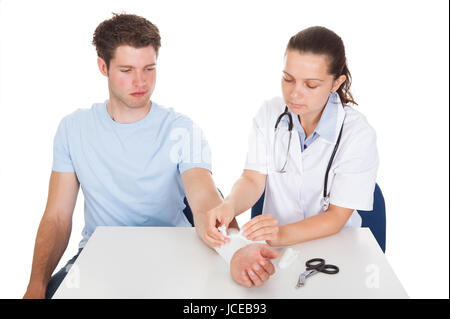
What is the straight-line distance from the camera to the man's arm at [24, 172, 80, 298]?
171cm

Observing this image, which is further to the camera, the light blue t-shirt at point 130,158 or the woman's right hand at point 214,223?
the light blue t-shirt at point 130,158

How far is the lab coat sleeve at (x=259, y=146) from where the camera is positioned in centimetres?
180

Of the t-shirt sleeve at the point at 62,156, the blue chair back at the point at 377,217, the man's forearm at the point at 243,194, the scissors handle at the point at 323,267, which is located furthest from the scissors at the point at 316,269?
the t-shirt sleeve at the point at 62,156

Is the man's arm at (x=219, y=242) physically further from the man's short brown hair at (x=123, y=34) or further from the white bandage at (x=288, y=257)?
the man's short brown hair at (x=123, y=34)

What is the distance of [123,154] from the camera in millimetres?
1821

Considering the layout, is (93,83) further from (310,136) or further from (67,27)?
(310,136)

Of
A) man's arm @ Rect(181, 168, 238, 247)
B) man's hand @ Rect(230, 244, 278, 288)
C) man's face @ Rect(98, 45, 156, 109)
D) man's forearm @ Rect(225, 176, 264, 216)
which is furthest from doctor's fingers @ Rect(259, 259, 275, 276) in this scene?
man's face @ Rect(98, 45, 156, 109)

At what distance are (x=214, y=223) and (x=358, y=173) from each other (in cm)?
52

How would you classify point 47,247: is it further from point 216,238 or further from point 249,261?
point 249,261

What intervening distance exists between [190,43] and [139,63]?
4.49 ft

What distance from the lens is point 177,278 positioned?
129cm

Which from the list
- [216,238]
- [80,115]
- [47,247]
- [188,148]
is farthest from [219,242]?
[80,115]

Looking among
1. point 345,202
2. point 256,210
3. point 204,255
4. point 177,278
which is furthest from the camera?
point 256,210
